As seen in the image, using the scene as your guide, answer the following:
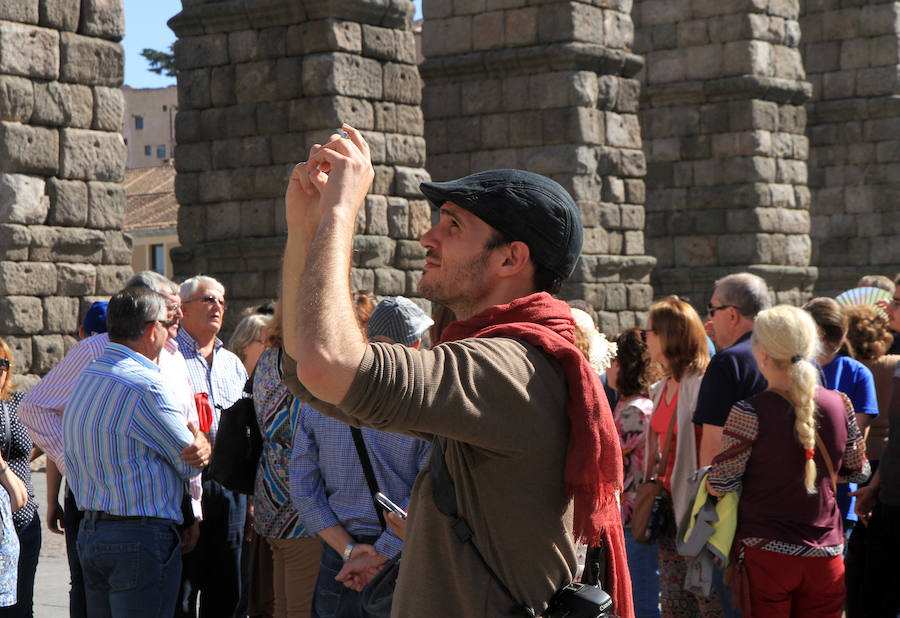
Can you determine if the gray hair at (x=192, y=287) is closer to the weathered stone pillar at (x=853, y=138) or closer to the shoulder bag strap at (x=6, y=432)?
the shoulder bag strap at (x=6, y=432)

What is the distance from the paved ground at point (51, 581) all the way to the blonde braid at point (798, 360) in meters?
3.93

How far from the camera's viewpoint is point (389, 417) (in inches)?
97.0

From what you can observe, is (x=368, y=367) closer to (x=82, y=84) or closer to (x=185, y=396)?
(x=185, y=396)

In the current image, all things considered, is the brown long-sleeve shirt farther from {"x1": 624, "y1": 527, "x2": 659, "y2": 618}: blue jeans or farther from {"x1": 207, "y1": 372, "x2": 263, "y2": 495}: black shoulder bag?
{"x1": 624, "y1": 527, "x2": 659, "y2": 618}: blue jeans

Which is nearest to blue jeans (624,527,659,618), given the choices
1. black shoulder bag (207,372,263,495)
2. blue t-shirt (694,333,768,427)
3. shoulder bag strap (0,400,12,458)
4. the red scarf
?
blue t-shirt (694,333,768,427)

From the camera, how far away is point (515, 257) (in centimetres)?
281

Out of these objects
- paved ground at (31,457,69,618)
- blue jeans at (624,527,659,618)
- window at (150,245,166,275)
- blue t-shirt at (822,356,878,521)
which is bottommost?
paved ground at (31,457,69,618)

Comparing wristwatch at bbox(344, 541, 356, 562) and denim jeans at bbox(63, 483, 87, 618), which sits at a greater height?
wristwatch at bbox(344, 541, 356, 562)

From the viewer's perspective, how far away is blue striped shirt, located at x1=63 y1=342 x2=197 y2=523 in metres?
5.00

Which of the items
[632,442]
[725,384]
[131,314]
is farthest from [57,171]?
[725,384]

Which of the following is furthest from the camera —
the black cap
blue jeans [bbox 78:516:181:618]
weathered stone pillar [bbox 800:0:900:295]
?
weathered stone pillar [bbox 800:0:900:295]

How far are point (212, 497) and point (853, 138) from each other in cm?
1851

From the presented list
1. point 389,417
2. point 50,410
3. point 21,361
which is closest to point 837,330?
point 50,410

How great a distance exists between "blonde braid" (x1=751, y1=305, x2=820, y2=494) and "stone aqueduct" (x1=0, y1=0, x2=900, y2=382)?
259 inches
